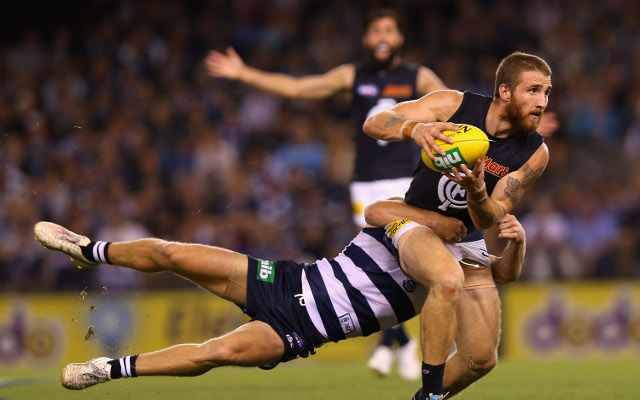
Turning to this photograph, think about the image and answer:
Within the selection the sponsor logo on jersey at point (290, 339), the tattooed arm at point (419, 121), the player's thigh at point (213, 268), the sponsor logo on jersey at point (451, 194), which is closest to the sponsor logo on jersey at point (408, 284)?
the sponsor logo on jersey at point (451, 194)

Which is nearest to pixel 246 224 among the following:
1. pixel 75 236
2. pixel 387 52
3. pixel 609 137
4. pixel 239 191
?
pixel 239 191

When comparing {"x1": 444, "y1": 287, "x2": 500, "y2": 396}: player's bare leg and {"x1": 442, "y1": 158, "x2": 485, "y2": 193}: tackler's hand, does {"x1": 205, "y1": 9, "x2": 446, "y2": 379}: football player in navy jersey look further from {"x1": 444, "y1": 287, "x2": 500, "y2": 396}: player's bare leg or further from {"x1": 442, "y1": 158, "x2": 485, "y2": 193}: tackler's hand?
{"x1": 442, "y1": 158, "x2": 485, "y2": 193}: tackler's hand

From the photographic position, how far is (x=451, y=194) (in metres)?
5.82

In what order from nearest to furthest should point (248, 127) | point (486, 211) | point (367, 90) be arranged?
point (486, 211) → point (367, 90) → point (248, 127)

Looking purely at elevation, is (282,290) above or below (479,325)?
above

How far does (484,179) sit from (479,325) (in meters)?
0.85

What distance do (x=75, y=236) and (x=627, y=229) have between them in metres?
8.57

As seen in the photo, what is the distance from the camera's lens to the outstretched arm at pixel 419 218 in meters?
5.79

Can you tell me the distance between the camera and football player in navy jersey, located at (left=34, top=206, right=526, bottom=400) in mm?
5617

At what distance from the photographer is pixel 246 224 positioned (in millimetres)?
12750

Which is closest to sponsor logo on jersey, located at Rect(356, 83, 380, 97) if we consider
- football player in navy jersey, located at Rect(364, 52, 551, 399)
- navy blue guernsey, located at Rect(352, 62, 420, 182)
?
navy blue guernsey, located at Rect(352, 62, 420, 182)

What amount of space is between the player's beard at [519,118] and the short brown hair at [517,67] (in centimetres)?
11

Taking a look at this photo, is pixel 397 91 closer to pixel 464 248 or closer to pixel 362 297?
pixel 464 248

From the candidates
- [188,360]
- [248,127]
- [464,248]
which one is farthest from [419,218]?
[248,127]
